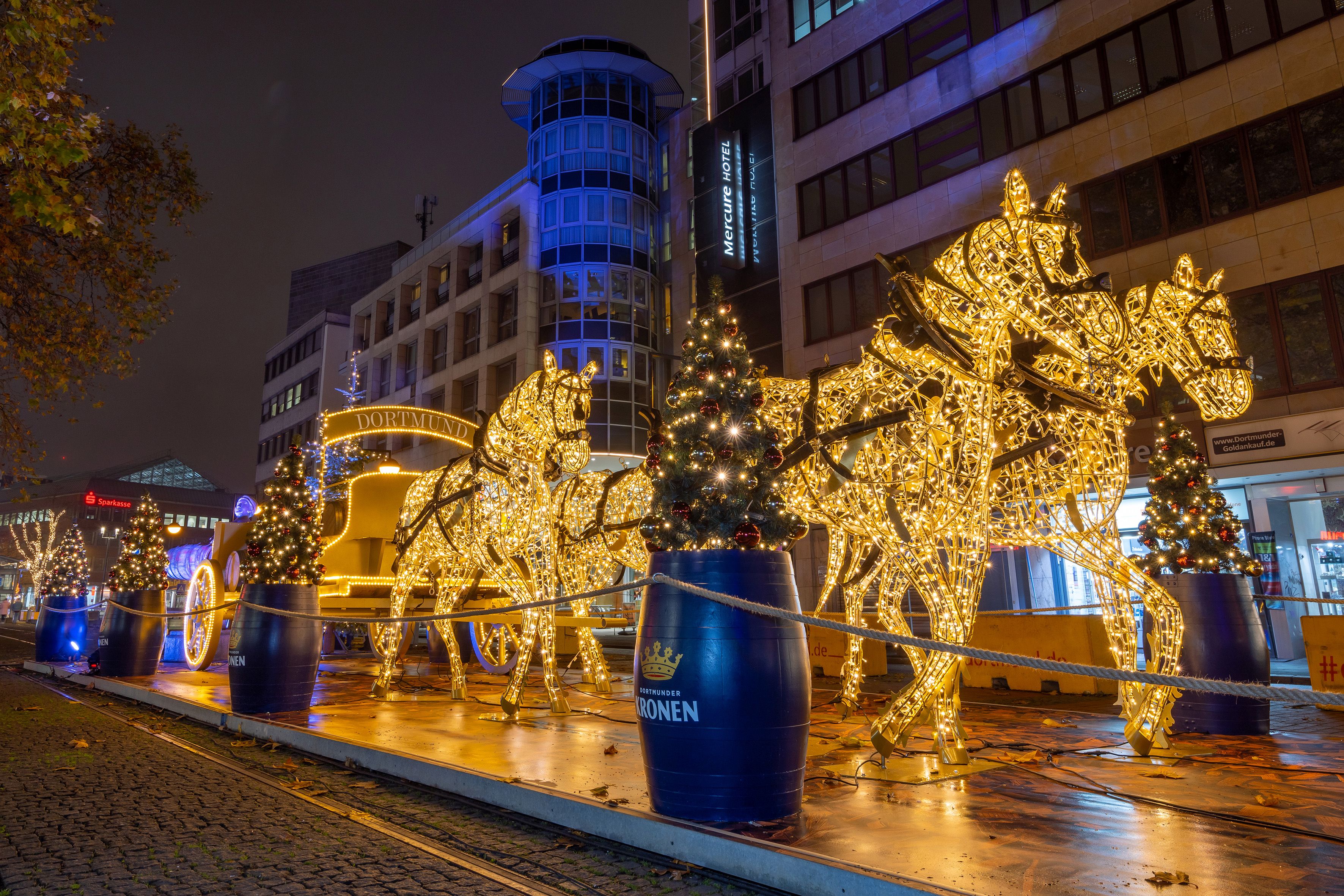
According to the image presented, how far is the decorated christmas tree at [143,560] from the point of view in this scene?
12.7 metres

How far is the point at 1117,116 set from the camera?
15039 mm

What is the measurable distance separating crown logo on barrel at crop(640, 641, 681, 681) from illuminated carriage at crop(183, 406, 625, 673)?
599cm

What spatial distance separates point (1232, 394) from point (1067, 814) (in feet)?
12.1

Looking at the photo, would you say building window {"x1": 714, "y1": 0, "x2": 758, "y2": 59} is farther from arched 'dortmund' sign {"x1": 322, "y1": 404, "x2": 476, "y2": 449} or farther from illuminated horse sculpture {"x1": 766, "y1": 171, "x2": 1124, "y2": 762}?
illuminated horse sculpture {"x1": 766, "y1": 171, "x2": 1124, "y2": 762}

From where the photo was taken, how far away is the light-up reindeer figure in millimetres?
5879

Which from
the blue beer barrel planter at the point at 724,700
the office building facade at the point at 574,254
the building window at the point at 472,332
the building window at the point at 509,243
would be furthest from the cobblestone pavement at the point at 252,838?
the building window at the point at 509,243

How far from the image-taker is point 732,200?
2253 centimetres

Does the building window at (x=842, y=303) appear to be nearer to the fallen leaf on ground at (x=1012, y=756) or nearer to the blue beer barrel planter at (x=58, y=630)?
the fallen leaf on ground at (x=1012, y=756)

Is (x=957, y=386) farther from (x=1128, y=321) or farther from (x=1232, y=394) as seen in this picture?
(x=1232, y=394)

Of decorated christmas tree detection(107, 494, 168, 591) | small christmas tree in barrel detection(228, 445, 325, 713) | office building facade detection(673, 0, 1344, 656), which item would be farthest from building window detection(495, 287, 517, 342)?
small christmas tree in barrel detection(228, 445, 325, 713)

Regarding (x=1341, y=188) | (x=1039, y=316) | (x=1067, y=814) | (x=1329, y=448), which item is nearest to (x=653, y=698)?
(x=1067, y=814)

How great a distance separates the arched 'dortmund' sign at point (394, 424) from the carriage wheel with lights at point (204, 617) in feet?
11.3

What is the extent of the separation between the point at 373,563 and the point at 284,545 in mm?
3721

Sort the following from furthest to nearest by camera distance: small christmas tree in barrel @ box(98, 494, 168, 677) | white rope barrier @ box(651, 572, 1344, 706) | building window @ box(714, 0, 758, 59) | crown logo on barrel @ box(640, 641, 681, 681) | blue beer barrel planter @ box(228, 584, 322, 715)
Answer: building window @ box(714, 0, 758, 59), small christmas tree in barrel @ box(98, 494, 168, 677), blue beer barrel planter @ box(228, 584, 322, 715), crown logo on barrel @ box(640, 641, 681, 681), white rope barrier @ box(651, 572, 1344, 706)
